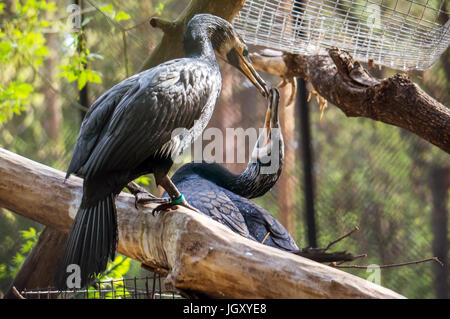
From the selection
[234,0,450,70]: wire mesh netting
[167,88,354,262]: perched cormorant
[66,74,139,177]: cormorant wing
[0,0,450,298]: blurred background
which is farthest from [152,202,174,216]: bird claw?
[0,0,450,298]: blurred background

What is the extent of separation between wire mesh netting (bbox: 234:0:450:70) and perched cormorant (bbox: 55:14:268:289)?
79cm

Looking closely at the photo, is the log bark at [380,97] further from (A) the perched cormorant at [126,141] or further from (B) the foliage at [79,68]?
(B) the foliage at [79,68]

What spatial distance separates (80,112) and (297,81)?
1.33m

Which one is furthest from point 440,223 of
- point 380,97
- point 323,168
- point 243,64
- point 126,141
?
point 126,141

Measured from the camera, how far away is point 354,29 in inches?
91.4

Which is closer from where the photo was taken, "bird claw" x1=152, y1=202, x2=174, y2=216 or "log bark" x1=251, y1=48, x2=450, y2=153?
"bird claw" x1=152, y1=202, x2=174, y2=216

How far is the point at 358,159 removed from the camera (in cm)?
329

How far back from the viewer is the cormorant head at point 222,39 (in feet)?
5.41

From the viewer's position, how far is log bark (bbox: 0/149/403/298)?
1.21 metres

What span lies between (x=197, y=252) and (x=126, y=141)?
34 cm

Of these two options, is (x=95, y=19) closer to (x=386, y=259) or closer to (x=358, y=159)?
(x=358, y=159)

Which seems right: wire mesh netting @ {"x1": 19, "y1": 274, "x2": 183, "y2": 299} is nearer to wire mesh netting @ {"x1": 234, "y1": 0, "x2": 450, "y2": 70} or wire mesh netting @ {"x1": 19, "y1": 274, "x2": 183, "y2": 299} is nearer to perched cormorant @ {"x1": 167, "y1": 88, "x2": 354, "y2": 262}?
perched cormorant @ {"x1": 167, "y1": 88, "x2": 354, "y2": 262}

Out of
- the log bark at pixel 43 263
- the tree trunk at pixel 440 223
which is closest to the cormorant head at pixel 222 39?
the log bark at pixel 43 263
